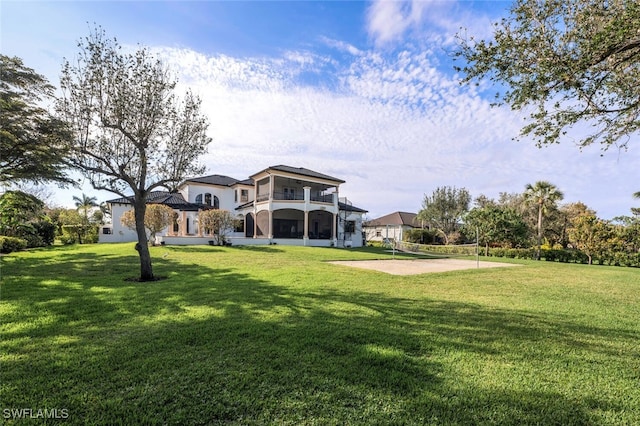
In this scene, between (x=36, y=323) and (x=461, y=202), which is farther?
(x=461, y=202)

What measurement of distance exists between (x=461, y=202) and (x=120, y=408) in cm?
4318

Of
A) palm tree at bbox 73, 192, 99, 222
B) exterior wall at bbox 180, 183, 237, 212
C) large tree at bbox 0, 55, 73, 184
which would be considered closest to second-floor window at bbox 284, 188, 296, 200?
exterior wall at bbox 180, 183, 237, 212

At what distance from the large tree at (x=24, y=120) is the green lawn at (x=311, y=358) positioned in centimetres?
618

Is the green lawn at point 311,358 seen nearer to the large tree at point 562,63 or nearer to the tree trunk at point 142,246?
the tree trunk at point 142,246

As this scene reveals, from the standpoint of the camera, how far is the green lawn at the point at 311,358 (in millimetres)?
2723

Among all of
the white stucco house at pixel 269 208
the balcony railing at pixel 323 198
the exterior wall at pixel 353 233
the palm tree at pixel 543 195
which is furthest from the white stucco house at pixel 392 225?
the palm tree at pixel 543 195

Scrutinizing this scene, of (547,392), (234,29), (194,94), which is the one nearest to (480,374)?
(547,392)

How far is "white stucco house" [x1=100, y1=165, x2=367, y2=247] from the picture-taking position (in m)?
28.3

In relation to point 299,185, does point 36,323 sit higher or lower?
lower

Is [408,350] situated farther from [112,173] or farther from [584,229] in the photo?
Result: [584,229]

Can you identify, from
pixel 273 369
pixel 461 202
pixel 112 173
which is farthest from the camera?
pixel 461 202

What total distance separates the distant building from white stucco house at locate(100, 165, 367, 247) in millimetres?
12386

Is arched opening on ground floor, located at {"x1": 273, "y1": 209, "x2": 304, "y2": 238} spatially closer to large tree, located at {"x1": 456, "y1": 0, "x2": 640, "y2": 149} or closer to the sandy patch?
the sandy patch

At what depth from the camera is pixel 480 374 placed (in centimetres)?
346
